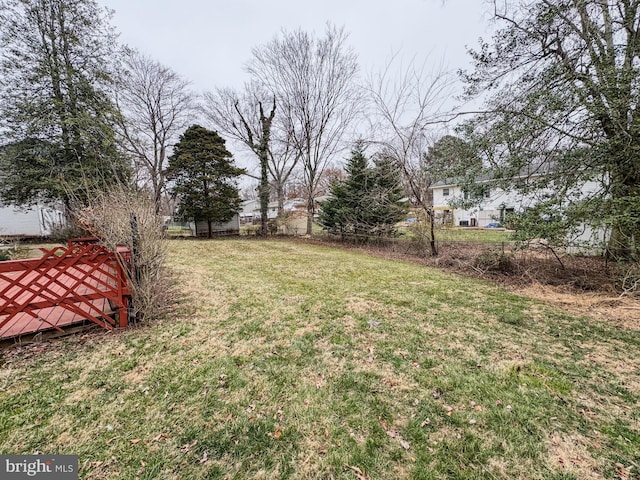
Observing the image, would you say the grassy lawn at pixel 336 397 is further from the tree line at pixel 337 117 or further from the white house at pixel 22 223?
the white house at pixel 22 223

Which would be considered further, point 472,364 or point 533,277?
point 533,277

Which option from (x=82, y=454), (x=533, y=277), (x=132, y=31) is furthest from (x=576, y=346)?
(x=132, y=31)

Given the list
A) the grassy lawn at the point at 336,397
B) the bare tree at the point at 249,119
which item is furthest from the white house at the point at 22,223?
the grassy lawn at the point at 336,397

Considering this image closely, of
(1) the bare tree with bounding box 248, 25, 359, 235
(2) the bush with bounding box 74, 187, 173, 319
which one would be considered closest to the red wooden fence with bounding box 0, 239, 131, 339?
(2) the bush with bounding box 74, 187, 173, 319

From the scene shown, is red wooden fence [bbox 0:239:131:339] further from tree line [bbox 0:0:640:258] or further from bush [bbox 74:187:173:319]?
tree line [bbox 0:0:640:258]

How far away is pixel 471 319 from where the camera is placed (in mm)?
3887

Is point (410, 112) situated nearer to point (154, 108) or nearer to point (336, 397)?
point (336, 397)

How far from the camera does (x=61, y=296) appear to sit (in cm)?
313

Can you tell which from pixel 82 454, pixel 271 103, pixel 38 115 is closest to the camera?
pixel 82 454

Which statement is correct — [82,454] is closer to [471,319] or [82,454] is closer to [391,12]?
[471,319]

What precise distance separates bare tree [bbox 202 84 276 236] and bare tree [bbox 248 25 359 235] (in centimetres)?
132

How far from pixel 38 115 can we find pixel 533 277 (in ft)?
59.6

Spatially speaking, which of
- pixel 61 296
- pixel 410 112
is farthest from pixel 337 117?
pixel 61 296

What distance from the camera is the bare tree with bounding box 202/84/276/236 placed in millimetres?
15750
